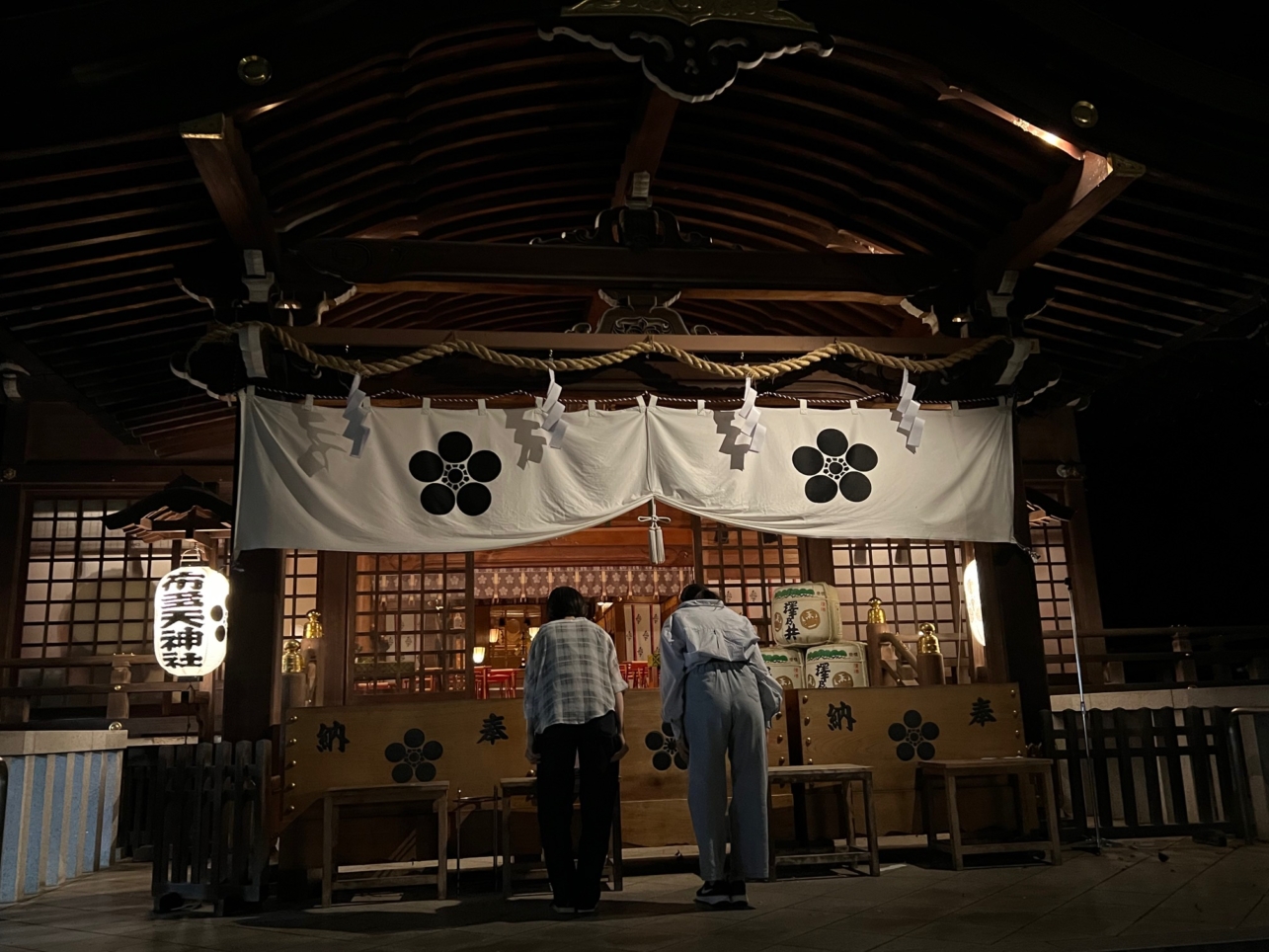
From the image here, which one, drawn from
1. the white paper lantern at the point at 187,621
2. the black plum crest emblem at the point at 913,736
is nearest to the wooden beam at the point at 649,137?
the black plum crest emblem at the point at 913,736

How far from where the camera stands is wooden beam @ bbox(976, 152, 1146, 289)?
22.1 ft

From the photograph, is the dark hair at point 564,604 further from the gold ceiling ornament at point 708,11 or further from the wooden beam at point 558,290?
the gold ceiling ornament at point 708,11

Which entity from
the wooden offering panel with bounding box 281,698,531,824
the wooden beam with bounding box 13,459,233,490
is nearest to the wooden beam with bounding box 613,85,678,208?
the wooden offering panel with bounding box 281,698,531,824

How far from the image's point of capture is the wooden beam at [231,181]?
5941mm

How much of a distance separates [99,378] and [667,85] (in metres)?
6.00

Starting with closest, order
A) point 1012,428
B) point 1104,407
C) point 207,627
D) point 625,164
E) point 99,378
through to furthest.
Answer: point 625,164
point 1012,428
point 99,378
point 207,627
point 1104,407

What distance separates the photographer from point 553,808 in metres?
6.04

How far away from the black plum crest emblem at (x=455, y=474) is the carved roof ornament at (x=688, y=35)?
2.90 m

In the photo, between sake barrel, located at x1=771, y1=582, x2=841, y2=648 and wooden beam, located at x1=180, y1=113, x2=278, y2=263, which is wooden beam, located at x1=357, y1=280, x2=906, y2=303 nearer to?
wooden beam, located at x1=180, y1=113, x2=278, y2=263

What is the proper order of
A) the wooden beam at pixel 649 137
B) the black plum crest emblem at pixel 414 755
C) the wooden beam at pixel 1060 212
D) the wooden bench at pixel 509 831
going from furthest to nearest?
the black plum crest emblem at pixel 414 755 → the wooden beam at pixel 649 137 → the wooden beam at pixel 1060 212 → the wooden bench at pixel 509 831

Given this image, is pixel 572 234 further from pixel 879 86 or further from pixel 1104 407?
pixel 1104 407

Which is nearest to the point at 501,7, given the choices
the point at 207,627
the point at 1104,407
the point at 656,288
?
the point at 656,288

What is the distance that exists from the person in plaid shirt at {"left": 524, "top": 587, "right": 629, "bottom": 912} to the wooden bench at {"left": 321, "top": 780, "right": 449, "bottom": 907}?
865mm

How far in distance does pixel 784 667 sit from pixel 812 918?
144 inches
